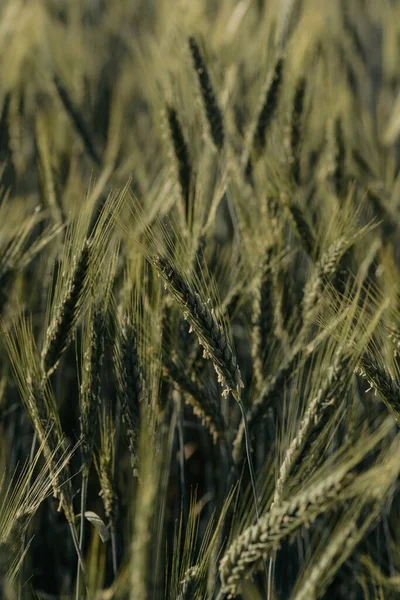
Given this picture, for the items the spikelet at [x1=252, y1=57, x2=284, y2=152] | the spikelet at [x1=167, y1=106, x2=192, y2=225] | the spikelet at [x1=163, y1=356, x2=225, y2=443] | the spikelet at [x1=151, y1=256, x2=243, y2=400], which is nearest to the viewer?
the spikelet at [x1=151, y1=256, x2=243, y2=400]

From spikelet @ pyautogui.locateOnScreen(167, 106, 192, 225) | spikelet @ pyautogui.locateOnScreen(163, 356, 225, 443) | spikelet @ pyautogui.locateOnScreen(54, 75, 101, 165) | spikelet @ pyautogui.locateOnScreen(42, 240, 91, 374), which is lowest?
spikelet @ pyautogui.locateOnScreen(163, 356, 225, 443)

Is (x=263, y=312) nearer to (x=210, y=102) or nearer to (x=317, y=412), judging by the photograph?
(x=317, y=412)

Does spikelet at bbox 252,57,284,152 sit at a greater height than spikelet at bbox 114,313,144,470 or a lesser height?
greater

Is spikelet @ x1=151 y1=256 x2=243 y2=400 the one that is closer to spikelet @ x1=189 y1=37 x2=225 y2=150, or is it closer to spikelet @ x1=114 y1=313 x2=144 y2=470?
spikelet @ x1=114 y1=313 x2=144 y2=470

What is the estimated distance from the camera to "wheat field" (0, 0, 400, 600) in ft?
3.54

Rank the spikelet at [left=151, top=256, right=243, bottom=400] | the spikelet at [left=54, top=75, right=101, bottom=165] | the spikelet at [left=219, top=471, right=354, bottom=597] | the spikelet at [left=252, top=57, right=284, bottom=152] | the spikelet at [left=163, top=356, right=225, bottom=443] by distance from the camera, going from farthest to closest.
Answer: the spikelet at [left=54, top=75, right=101, bottom=165]
the spikelet at [left=252, top=57, right=284, bottom=152]
the spikelet at [left=163, top=356, right=225, bottom=443]
the spikelet at [left=151, top=256, right=243, bottom=400]
the spikelet at [left=219, top=471, right=354, bottom=597]

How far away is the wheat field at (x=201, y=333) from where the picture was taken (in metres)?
1.08

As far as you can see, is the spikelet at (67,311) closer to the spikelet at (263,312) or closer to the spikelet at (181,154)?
the spikelet at (263,312)

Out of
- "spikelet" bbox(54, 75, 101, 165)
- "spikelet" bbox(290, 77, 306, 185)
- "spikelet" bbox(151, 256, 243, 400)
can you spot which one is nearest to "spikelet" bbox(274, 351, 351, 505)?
"spikelet" bbox(151, 256, 243, 400)

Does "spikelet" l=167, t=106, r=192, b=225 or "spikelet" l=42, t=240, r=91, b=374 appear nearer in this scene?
"spikelet" l=42, t=240, r=91, b=374

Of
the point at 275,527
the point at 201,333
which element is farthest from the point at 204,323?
the point at 275,527

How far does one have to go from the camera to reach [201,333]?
3.55 ft

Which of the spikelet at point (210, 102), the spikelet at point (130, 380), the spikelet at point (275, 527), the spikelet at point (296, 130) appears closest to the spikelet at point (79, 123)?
the spikelet at point (210, 102)

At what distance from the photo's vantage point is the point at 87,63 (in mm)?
2645
